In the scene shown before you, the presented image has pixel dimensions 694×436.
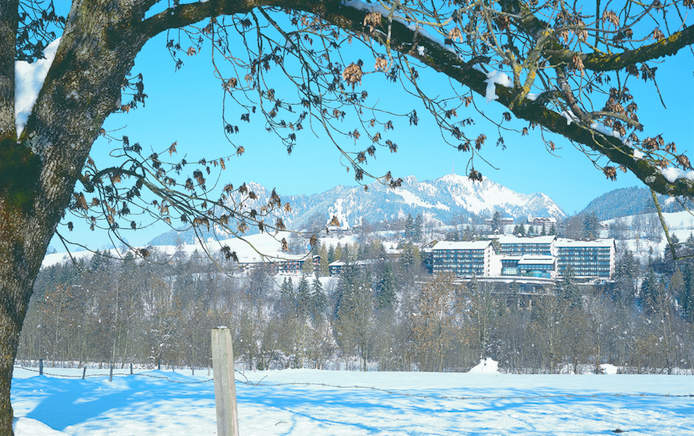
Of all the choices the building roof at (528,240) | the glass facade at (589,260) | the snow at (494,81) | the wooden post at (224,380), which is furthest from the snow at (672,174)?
the building roof at (528,240)

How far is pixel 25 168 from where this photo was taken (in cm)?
296

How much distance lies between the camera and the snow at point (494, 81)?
3.39m

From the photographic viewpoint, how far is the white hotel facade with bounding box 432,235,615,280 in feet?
411

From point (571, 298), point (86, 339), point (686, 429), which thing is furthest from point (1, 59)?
point (571, 298)

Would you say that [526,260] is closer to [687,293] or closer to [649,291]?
[649,291]

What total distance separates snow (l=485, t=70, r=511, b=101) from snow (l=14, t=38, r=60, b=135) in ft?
9.07

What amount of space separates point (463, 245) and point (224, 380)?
5110 inches

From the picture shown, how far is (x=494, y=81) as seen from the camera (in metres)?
3.42

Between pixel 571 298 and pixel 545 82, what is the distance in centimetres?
7248

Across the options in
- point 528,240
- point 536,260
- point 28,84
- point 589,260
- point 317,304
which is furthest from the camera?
point 528,240

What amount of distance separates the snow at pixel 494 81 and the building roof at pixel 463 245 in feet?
416

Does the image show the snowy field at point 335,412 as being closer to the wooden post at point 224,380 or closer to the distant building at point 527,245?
the wooden post at point 224,380

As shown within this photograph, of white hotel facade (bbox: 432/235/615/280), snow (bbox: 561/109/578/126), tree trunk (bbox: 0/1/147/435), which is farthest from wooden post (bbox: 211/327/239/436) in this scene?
white hotel facade (bbox: 432/235/615/280)

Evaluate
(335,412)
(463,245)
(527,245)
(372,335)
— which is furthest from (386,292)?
(335,412)
